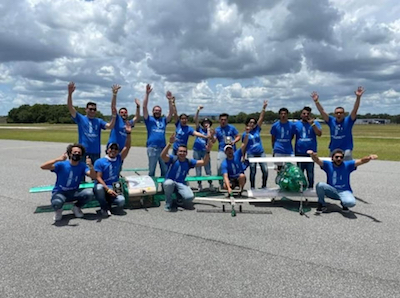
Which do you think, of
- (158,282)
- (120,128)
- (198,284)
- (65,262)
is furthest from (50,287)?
(120,128)

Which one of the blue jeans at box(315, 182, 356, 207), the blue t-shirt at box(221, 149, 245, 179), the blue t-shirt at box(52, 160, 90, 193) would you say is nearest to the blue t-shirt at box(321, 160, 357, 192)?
the blue jeans at box(315, 182, 356, 207)

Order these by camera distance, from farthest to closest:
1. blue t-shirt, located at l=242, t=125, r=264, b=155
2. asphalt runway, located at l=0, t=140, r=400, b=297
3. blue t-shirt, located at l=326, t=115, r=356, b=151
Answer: blue t-shirt, located at l=242, t=125, r=264, b=155, blue t-shirt, located at l=326, t=115, r=356, b=151, asphalt runway, located at l=0, t=140, r=400, b=297

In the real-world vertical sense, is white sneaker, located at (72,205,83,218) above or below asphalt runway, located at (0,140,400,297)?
above

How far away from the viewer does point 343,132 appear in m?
7.46

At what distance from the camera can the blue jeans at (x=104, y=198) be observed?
6.27 meters

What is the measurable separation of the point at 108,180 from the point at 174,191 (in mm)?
1414

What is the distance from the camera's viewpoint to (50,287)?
3.56m

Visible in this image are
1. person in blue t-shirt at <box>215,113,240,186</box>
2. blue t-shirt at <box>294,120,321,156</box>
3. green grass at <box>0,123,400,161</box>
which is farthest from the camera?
green grass at <box>0,123,400,161</box>

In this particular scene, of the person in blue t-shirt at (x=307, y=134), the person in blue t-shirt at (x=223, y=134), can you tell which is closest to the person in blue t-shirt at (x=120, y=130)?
the person in blue t-shirt at (x=223, y=134)

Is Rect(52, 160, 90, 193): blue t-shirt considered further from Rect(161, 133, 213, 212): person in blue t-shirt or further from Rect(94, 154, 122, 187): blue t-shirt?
Rect(161, 133, 213, 212): person in blue t-shirt

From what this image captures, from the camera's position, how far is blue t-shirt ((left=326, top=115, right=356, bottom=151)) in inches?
294

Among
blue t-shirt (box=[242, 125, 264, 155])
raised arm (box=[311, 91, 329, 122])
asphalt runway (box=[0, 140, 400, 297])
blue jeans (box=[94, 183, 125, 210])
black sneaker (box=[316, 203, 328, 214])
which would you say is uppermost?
raised arm (box=[311, 91, 329, 122])

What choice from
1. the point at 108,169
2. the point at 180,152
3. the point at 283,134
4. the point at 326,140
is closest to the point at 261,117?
the point at 283,134

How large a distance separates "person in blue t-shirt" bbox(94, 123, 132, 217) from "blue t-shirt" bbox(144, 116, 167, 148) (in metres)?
1.12
